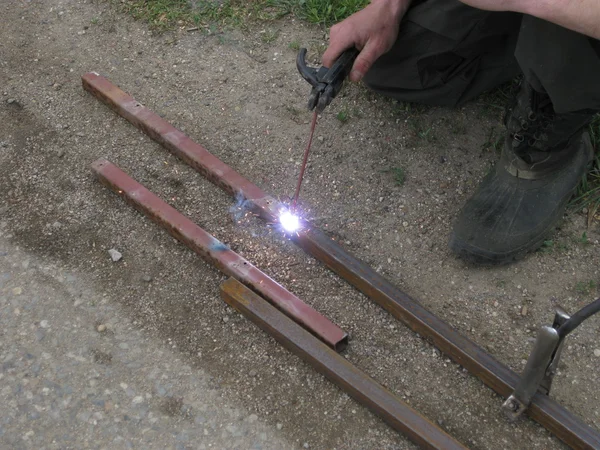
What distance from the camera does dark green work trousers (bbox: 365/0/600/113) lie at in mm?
2435

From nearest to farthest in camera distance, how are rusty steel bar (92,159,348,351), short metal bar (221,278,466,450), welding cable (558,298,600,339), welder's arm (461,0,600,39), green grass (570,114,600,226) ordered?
welding cable (558,298,600,339) < welder's arm (461,0,600,39) < short metal bar (221,278,466,450) < rusty steel bar (92,159,348,351) < green grass (570,114,600,226)

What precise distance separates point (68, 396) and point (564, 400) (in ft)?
5.48

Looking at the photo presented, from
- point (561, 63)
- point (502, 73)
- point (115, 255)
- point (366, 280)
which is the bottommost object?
point (115, 255)

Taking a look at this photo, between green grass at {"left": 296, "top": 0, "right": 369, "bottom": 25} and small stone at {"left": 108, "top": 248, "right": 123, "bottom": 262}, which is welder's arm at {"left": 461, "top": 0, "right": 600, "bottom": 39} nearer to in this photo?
green grass at {"left": 296, "top": 0, "right": 369, "bottom": 25}

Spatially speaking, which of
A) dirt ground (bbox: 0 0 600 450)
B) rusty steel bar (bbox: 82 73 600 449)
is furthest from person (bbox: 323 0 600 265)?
rusty steel bar (bbox: 82 73 600 449)

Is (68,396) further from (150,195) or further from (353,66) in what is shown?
(353,66)

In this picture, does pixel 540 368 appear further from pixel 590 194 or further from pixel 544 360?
pixel 590 194

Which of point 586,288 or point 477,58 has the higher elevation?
point 477,58

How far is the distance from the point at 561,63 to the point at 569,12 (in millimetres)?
312

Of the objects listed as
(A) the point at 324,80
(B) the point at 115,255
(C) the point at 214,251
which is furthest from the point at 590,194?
(B) the point at 115,255

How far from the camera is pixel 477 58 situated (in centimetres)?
311

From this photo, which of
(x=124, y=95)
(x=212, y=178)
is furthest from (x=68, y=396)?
(x=124, y=95)

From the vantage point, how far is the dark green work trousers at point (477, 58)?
7.99 ft

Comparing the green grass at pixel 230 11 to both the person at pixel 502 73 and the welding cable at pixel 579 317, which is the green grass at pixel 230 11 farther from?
the welding cable at pixel 579 317
